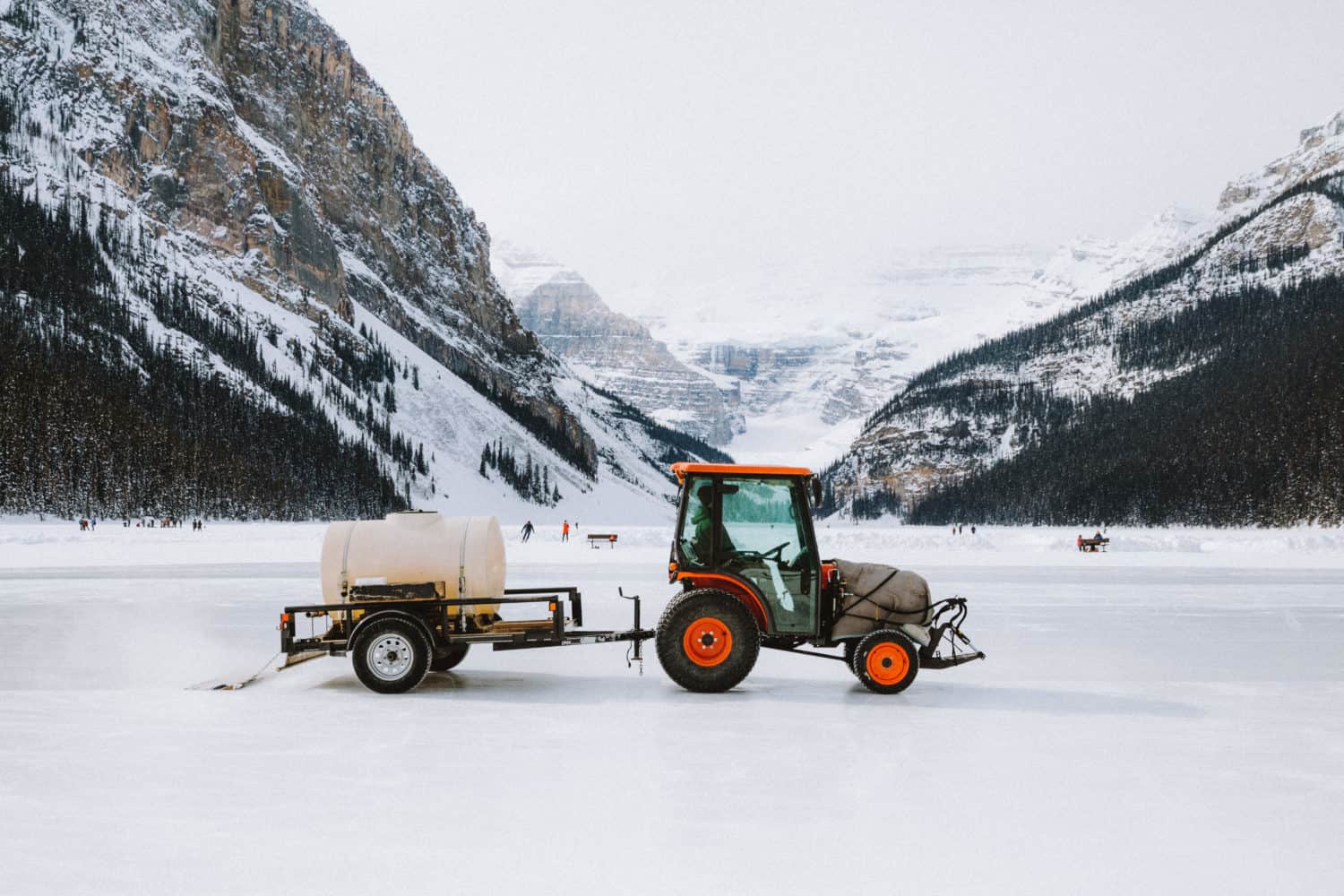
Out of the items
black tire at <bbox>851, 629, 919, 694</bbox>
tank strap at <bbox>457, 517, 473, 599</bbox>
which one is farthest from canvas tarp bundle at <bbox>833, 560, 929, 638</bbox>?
tank strap at <bbox>457, 517, 473, 599</bbox>

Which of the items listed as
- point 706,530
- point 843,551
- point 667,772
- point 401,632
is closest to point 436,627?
point 401,632

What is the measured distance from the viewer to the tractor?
39.4 feet

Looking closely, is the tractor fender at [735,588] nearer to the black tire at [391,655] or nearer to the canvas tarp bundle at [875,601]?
the canvas tarp bundle at [875,601]

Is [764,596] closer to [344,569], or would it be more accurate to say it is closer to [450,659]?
[450,659]

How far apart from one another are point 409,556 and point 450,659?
2163 millimetres

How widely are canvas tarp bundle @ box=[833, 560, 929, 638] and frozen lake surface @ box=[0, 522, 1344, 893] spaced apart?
2.70ft

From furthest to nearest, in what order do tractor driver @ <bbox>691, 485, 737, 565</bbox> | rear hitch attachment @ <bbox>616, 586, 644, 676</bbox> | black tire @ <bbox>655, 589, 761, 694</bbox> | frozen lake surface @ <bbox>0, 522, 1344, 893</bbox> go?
rear hitch attachment @ <bbox>616, 586, 644, 676</bbox> → tractor driver @ <bbox>691, 485, 737, 565</bbox> → black tire @ <bbox>655, 589, 761, 694</bbox> → frozen lake surface @ <bbox>0, 522, 1344, 893</bbox>

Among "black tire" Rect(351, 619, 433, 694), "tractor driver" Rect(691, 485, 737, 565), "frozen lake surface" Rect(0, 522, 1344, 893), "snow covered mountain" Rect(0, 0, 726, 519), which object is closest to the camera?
"frozen lake surface" Rect(0, 522, 1344, 893)

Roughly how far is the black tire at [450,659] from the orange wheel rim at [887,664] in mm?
5049

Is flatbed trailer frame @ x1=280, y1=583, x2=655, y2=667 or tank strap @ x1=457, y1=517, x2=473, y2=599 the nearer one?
flatbed trailer frame @ x1=280, y1=583, x2=655, y2=667

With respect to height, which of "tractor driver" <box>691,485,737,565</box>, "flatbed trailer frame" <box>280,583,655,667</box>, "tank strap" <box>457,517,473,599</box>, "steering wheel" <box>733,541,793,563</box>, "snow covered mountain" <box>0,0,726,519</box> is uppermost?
"snow covered mountain" <box>0,0,726,519</box>

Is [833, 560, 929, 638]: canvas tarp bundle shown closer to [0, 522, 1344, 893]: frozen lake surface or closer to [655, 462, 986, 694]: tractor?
[655, 462, 986, 694]: tractor

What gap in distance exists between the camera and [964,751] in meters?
9.49

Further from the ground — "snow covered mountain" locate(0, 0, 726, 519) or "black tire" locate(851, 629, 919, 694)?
"snow covered mountain" locate(0, 0, 726, 519)
